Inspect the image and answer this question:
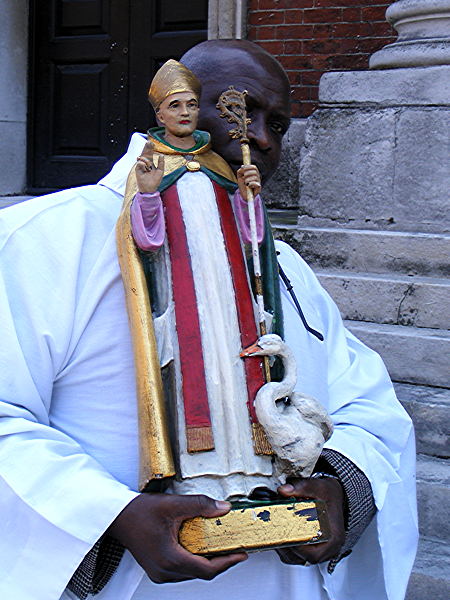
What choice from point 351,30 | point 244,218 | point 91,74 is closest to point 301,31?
point 351,30

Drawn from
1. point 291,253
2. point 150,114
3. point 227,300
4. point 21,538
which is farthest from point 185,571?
point 150,114

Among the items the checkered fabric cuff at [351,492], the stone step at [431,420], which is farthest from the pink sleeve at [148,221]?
the stone step at [431,420]

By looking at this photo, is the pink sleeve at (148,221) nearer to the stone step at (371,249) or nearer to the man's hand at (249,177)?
the man's hand at (249,177)

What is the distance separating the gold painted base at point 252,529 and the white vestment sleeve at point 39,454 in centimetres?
15

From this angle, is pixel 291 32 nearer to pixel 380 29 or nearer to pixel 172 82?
pixel 380 29

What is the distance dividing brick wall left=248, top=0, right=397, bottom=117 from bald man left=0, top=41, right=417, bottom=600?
309 cm

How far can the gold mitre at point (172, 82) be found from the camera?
5.27 feet

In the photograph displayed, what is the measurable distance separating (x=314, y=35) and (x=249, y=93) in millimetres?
3299

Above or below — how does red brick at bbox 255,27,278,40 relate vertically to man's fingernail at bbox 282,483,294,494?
above

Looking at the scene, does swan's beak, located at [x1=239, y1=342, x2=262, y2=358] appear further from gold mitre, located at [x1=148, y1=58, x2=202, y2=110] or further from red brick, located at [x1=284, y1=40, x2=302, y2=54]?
red brick, located at [x1=284, y1=40, x2=302, y2=54]

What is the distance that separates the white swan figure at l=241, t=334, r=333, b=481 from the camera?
58.9 inches

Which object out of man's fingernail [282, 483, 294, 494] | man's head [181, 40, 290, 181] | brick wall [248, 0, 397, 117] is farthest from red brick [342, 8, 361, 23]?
man's fingernail [282, 483, 294, 494]

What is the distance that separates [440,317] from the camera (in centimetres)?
346

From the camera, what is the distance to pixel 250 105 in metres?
1.82
